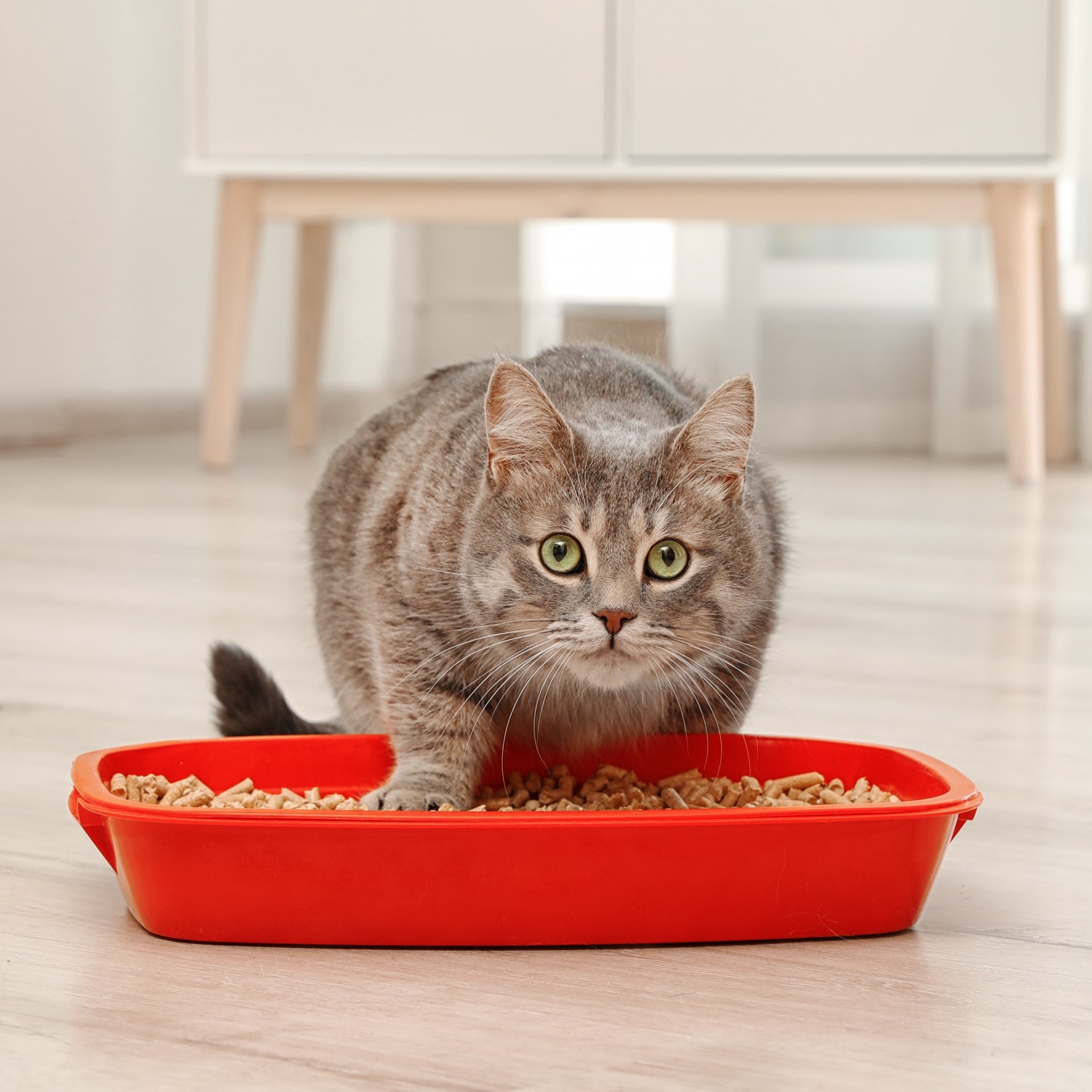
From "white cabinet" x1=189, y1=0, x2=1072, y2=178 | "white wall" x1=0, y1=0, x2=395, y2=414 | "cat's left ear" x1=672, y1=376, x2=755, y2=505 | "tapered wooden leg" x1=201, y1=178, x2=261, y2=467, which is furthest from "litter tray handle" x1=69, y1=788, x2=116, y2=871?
"white wall" x1=0, y1=0, x2=395, y2=414

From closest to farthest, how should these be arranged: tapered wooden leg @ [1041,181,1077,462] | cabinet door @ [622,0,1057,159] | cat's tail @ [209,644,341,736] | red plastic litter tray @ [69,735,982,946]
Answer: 1. red plastic litter tray @ [69,735,982,946]
2. cat's tail @ [209,644,341,736]
3. cabinet door @ [622,0,1057,159]
4. tapered wooden leg @ [1041,181,1077,462]

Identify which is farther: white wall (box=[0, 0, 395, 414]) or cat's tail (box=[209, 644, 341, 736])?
white wall (box=[0, 0, 395, 414])

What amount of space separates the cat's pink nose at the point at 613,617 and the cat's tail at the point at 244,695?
324mm

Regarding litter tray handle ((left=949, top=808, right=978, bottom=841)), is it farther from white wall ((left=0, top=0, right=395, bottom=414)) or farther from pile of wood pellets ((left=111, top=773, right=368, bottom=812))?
white wall ((left=0, top=0, right=395, bottom=414))

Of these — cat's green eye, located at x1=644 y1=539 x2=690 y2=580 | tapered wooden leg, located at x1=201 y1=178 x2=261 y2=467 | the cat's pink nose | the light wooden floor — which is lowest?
the light wooden floor

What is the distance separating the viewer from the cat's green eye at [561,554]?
2.91 feet

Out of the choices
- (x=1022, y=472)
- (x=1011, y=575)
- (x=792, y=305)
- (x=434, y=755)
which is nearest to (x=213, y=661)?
(x=434, y=755)

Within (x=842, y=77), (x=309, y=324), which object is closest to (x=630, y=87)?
(x=842, y=77)

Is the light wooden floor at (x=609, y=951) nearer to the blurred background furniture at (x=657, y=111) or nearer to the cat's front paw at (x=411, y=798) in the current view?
the cat's front paw at (x=411, y=798)

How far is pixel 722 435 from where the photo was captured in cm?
91

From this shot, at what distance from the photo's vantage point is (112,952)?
805 millimetres

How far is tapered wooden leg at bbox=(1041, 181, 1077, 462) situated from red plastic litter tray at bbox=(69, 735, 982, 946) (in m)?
2.60

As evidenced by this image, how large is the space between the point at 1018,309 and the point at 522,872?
2233 mm

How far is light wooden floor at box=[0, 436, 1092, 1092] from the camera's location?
684mm
